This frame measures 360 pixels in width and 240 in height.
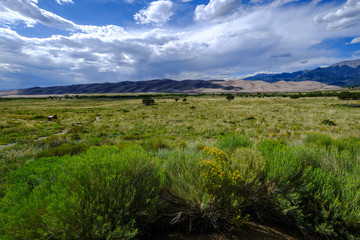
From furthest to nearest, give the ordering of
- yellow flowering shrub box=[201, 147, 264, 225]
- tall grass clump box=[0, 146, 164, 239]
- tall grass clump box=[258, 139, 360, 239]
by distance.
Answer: yellow flowering shrub box=[201, 147, 264, 225] < tall grass clump box=[258, 139, 360, 239] < tall grass clump box=[0, 146, 164, 239]

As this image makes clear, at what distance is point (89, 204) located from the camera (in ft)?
8.09

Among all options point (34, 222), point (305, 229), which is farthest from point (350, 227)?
point (34, 222)

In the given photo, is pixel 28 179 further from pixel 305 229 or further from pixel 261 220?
pixel 305 229

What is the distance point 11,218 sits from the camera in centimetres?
223

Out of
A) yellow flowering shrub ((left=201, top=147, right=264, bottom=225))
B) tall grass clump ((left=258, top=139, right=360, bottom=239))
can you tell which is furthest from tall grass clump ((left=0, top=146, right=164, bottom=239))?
tall grass clump ((left=258, top=139, right=360, bottom=239))

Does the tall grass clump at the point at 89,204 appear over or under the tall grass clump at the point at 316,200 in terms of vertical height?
over

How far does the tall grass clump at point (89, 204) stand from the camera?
219 cm

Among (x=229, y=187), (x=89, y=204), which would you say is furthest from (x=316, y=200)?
(x=89, y=204)

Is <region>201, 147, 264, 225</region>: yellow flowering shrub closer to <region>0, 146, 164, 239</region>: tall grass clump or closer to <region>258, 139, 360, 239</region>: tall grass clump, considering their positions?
<region>258, 139, 360, 239</region>: tall grass clump

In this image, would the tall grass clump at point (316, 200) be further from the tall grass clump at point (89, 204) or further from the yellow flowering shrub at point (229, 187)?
the tall grass clump at point (89, 204)

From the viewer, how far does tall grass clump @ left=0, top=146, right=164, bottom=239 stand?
7.17 feet

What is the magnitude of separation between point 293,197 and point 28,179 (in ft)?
17.7

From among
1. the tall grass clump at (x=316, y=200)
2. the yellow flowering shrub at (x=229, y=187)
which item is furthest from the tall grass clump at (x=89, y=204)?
the tall grass clump at (x=316, y=200)

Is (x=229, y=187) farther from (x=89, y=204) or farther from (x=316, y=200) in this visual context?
(x=89, y=204)
